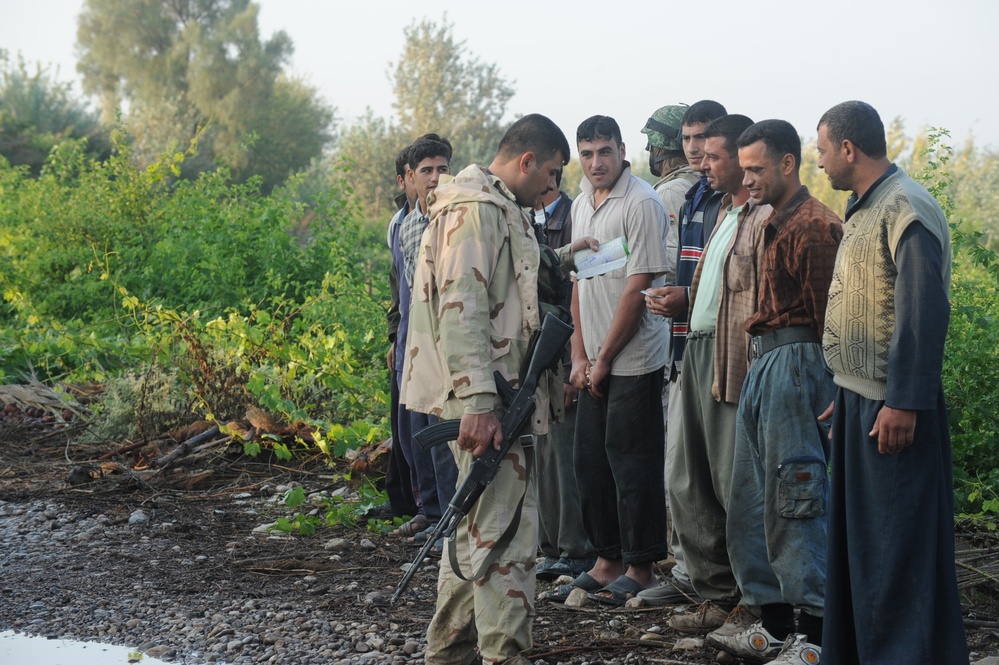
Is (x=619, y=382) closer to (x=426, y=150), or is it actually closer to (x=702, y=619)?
(x=702, y=619)

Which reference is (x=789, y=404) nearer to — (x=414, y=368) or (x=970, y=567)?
(x=414, y=368)

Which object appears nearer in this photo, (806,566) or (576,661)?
(806,566)

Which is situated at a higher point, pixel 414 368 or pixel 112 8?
pixel 112 8

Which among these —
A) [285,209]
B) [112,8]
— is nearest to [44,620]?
[285,209]

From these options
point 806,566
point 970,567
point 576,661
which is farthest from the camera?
point 970,567

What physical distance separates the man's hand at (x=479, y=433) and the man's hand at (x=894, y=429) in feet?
3.92

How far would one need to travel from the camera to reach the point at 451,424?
3496mm

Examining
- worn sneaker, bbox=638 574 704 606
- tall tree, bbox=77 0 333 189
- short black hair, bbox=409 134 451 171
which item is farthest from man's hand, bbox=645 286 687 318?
tall tree, bbox=77 0 333 189

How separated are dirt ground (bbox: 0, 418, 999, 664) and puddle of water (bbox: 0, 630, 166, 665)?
465 mm

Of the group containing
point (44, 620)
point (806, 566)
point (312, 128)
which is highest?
point (312, 128)

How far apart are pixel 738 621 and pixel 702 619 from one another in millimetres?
285

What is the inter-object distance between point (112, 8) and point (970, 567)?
5050 centimetres

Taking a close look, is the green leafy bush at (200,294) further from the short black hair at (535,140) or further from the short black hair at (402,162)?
the short black hair at (535,140)

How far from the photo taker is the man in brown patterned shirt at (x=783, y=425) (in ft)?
11.5
